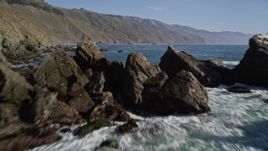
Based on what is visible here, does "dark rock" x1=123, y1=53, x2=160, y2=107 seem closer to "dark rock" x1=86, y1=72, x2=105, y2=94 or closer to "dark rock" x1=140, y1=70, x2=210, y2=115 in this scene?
"dark rock" x1=140, y1=70, x2=210, y2=115

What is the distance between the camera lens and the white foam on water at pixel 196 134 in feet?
63.9

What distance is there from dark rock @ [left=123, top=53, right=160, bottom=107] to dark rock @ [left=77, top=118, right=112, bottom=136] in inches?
188

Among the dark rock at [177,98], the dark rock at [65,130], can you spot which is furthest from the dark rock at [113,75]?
the dark rock at [65,130]

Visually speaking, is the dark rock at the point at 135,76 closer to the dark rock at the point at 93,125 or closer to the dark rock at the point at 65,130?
the dark rock at the point at 93,125

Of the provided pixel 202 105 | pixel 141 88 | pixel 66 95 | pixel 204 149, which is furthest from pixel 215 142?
pixel 66 95

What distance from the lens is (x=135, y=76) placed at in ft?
95.6

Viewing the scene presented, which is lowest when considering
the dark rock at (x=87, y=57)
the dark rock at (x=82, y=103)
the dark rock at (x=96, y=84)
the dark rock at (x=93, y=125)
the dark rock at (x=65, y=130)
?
the dark rock at (x=65, y=130)

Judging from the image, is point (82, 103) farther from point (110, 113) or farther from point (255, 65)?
point (255, 65)

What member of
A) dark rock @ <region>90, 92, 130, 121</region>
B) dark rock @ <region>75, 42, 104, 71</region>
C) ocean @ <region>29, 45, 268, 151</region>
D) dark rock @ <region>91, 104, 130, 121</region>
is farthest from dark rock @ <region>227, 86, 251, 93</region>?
dark rock @ <region>91, 104, 130, 121</region>

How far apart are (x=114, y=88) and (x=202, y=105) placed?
754cm

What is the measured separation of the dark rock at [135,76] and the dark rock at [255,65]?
11.3 meters

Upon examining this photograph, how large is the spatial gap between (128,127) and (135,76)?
299 inches

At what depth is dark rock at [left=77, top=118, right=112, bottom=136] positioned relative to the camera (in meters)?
21.8

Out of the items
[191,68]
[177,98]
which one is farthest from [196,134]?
[191,68]
